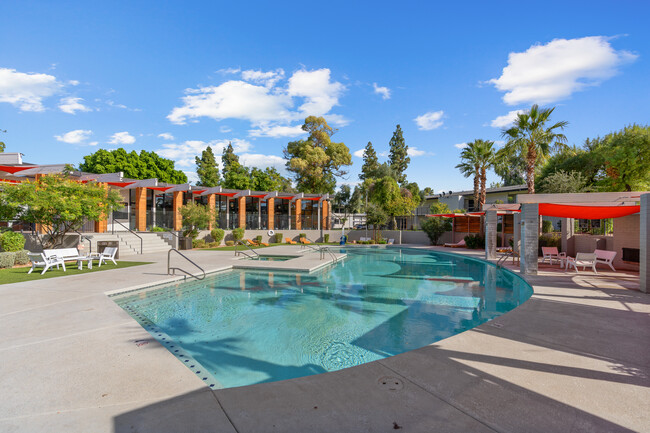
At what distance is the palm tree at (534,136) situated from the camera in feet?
58.4

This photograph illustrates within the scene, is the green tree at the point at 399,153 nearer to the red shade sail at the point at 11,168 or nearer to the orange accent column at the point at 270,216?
the orange accent column at the point at 270,216

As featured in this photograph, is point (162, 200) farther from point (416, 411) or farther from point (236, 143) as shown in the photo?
point (236, 143)

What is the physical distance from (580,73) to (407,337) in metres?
15.8

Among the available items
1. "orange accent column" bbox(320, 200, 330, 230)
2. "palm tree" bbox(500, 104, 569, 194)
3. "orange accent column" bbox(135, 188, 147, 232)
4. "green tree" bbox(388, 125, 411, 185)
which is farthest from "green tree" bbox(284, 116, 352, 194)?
"palm tree" bbox(500, 104, 569, 194)

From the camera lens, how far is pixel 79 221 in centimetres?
1414

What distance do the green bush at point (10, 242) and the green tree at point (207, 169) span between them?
33.5 meters

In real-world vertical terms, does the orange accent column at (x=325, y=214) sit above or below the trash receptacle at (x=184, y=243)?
above

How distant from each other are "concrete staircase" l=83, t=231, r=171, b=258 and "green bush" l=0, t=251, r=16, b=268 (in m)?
3.58

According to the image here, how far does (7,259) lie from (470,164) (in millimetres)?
27594

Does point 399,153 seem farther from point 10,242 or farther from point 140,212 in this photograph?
point 10,242

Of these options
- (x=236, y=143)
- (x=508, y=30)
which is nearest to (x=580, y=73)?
(x=508, y=30)

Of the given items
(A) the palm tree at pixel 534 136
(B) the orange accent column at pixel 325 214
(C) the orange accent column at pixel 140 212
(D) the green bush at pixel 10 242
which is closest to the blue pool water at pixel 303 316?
(D) the green bush at pixel 10 242

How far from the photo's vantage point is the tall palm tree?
78.3 feet

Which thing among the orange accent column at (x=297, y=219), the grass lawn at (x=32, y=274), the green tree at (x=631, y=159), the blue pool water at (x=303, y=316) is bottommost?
the blue pool water at (x=303, y=316)
